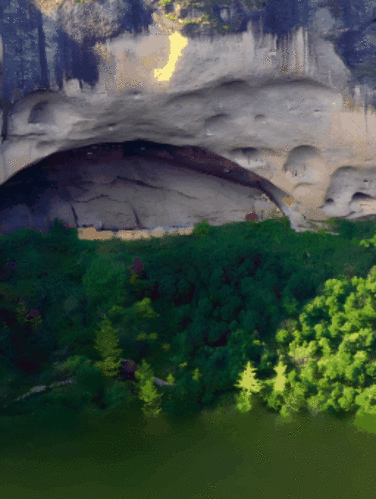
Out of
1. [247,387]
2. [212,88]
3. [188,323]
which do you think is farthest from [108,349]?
[212,88]

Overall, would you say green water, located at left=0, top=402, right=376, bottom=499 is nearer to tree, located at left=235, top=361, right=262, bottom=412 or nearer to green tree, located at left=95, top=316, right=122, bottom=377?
tree, located at left=235, top=361, right=262, bottom=412

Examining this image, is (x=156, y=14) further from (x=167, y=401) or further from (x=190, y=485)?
(x=190, y=485)

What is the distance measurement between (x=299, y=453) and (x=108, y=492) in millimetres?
2168

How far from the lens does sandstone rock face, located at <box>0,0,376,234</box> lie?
8219 millimetres

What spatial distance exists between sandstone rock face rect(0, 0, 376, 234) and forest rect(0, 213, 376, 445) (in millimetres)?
1345

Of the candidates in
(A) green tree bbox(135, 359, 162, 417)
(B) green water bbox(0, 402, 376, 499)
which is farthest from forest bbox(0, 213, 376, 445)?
(B) green water bbox(0, 402, 376, 499)

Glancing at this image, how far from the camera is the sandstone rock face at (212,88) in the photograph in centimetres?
822

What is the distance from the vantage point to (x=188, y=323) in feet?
25.0

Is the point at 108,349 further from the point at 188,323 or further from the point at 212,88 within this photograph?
the point at 212,88

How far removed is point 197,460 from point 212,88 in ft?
20.8

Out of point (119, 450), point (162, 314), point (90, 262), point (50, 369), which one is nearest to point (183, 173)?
point (90, 262)

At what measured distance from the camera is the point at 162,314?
7.84 m

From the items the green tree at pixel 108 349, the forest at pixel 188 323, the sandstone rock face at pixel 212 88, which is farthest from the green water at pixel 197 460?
the sandstone rock face at pixel 212 88

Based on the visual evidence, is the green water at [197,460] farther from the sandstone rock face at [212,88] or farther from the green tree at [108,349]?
the sandstone rock face at [212,88]
